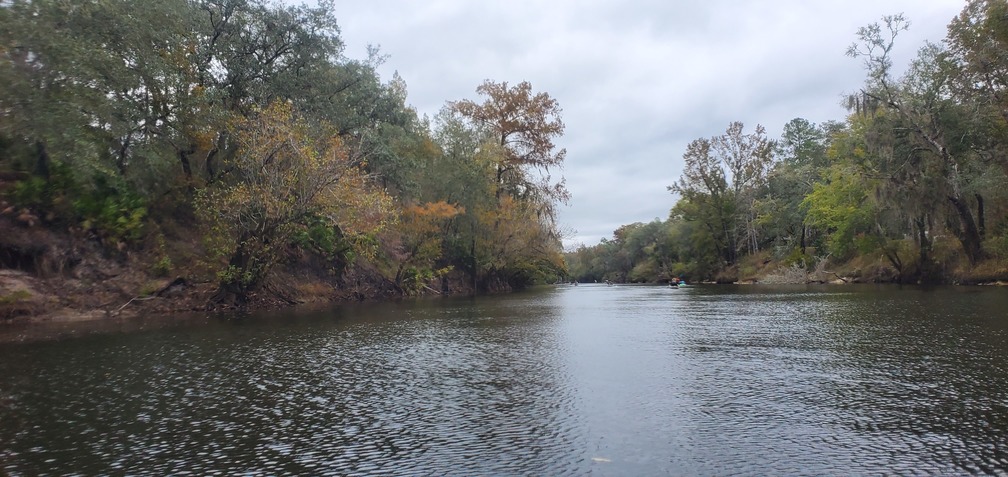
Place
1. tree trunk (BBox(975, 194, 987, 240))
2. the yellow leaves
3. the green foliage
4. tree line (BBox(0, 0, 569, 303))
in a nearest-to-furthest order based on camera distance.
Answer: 1. tree line (BBox(0, 0, 569, 303))
2. the green foliage
3. the yellow leaves
4. tree trunk (BBox(975, 194, 987, 240))

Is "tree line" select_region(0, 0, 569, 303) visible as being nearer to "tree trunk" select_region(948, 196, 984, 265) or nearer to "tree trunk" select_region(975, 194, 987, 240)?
"tree trunk" select_region(948, 196, 984, 265)

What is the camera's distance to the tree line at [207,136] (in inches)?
816

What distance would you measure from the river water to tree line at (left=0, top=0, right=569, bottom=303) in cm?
1089

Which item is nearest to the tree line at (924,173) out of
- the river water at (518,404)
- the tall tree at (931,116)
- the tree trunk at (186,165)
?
the tall tree at (931,116)

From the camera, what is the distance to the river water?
588 cm

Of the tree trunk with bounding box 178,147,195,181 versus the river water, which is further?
the tree trunk with bounding box 178,147,195,181

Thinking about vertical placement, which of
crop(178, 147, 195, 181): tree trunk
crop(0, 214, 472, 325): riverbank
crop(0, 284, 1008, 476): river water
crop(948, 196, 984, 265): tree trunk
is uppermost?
crop(178, 147, 195, 181): tree trunk

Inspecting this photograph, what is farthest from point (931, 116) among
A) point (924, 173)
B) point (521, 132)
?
point (521, 132)

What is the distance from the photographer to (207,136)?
96.8ft

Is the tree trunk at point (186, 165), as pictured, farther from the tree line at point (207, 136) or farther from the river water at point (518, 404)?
the river water at point (518, 404)

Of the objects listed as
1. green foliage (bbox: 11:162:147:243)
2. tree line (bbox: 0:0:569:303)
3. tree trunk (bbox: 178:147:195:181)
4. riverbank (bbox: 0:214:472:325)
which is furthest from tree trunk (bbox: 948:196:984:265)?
green foliage (bbox: 11:162:147:243)

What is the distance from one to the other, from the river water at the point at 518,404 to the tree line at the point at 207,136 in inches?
429

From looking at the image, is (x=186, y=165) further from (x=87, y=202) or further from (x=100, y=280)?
(x=100, y=280)

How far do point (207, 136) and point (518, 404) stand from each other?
88.8ft
